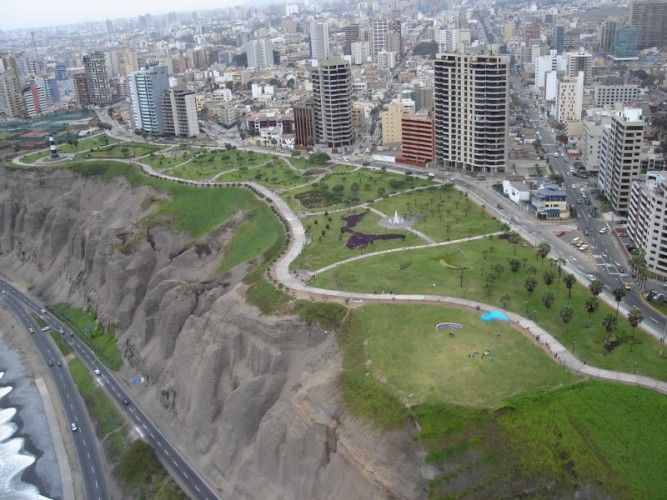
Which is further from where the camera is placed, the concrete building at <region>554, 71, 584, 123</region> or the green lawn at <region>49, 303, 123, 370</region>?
the concrete building at <region>554, 71, 584, 123</region>

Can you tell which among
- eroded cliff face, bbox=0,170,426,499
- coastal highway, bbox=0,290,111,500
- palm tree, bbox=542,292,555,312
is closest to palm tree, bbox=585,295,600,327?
palm tree, bbox=542,292,555,312

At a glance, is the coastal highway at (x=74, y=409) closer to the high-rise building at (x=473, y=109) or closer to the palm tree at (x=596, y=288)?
the palm tree at (x=596, y=288)

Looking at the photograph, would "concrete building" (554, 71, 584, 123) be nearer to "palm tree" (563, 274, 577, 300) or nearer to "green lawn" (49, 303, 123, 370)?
"palm tree" (563, 274, 577, 300)

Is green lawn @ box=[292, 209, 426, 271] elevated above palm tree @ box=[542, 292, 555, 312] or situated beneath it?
situated beneath

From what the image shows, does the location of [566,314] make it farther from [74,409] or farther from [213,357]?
[74,409]

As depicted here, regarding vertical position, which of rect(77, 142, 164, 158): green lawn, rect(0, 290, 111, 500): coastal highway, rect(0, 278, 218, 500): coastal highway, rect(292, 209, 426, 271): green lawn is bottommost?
rect(0, 290, 111, 500): coastal highway

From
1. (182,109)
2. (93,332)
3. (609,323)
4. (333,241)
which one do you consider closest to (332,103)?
(182,109)
